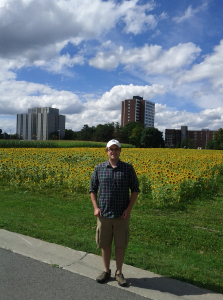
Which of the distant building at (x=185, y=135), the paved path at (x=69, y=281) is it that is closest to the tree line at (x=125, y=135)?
the distant building at (x=185, y=135)

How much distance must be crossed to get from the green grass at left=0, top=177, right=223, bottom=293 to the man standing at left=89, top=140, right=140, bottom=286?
607 mm

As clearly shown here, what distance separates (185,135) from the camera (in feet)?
500

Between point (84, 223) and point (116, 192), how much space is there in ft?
8.18

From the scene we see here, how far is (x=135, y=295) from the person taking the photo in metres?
2.92

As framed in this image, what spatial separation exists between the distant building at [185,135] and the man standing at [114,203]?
147 metres

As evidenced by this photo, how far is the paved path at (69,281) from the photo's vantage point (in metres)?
2.88

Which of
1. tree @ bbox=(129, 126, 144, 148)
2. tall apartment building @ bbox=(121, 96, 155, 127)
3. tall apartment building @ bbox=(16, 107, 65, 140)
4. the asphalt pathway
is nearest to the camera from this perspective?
the asphalt pathway

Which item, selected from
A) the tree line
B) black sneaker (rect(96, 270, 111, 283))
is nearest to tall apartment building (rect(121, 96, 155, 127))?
the tree line

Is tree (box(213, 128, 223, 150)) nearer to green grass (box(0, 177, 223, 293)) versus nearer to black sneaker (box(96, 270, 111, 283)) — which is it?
green grass (box(0, 177, 223, 293))

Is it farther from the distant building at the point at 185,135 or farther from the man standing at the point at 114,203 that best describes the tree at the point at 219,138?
the distant building at the point at 185,135

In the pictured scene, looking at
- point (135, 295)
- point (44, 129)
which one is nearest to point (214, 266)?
point (135, 295)

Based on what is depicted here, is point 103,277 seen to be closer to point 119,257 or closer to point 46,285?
point 119,257

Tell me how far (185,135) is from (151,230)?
153035 millimetres

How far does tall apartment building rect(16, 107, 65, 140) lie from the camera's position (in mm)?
113137
